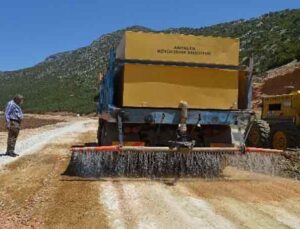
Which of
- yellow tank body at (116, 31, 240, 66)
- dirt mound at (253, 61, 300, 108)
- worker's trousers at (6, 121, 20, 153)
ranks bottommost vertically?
worker's trousers at (6, 121, 20, 153)

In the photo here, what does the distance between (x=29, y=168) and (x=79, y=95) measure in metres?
109

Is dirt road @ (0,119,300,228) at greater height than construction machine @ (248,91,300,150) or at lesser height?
lesser

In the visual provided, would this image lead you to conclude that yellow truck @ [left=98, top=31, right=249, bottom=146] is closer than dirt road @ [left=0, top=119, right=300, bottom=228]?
No

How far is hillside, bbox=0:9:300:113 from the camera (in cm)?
6307

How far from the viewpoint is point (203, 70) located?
11484 mm

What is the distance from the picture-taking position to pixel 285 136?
691 inches

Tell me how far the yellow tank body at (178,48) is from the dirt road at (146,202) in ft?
8.34

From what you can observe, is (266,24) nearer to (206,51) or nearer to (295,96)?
(295,96)

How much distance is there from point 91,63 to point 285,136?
417 ft

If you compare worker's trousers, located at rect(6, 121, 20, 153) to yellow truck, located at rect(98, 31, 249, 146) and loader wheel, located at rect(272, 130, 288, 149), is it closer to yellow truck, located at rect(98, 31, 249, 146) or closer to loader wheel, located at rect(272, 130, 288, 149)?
yellow truck, located at rect(98, 31, 249, 146)

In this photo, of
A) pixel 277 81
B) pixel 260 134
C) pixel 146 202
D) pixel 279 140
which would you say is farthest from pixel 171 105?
pixel 277 81

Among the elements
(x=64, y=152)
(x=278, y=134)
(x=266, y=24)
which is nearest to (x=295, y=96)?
(x=278, y=134)

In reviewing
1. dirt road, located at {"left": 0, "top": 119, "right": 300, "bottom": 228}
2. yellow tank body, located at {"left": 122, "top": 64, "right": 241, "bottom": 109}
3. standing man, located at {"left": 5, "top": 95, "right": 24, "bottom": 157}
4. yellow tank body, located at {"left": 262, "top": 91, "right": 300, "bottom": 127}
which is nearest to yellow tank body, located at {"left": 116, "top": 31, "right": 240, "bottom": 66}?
yellow tank body, located at {"left": 122, "top": 64, "right": 241, "bottom": 109}

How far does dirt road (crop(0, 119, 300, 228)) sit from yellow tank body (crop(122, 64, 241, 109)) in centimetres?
167
